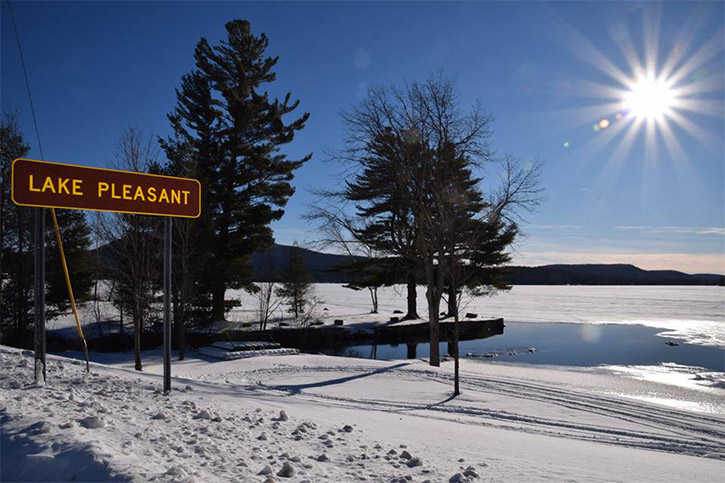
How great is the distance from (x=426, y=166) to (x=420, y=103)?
2.16m

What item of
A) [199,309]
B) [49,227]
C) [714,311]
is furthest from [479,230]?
[714,311]

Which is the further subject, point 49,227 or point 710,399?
point 49,227

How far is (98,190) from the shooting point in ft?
20.2

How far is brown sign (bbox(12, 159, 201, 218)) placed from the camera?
19.1 ft

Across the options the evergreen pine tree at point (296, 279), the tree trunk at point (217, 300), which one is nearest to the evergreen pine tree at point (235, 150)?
the tree trunk at point (217, 300)

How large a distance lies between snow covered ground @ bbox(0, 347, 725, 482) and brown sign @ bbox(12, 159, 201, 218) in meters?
2.29

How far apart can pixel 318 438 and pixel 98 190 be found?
414cm

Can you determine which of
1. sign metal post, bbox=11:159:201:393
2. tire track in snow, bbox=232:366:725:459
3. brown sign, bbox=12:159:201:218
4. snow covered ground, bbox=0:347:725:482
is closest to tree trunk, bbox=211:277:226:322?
tire track in snow, bbox=232:366:725:459

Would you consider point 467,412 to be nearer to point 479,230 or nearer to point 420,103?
point 479,230

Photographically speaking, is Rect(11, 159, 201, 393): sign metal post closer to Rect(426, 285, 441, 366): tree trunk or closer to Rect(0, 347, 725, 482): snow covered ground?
Rect(0, 347, 725, 482): snow covered ground

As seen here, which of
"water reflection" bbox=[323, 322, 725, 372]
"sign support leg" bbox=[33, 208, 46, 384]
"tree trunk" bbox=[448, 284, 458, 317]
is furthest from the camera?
"water reflection" bbox=[323, 322, 725, 372]

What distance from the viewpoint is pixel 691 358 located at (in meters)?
21.1

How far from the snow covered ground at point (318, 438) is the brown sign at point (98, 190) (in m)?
2.29

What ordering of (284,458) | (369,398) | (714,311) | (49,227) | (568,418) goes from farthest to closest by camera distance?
(714,311), (49,227), (369,398), (568,418), (284,458)
